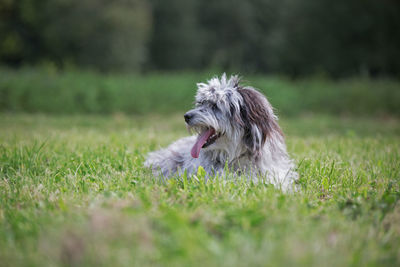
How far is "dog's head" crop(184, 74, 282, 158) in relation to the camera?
4438 millimetres

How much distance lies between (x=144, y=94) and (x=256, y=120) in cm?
1329

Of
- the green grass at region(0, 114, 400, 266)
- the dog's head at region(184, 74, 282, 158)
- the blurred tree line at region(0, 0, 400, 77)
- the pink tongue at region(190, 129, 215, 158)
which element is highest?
the blurred tree line at region(0, 0, 400, 77)

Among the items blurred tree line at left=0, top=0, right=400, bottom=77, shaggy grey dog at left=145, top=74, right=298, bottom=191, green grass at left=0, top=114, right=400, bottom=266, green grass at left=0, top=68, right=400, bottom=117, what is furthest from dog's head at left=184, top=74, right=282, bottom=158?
blurred tree line at left=0, top=0, right=400, bottom=77

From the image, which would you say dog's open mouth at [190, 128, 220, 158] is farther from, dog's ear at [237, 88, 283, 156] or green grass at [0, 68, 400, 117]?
green grass at [0, 68, 400, 117]

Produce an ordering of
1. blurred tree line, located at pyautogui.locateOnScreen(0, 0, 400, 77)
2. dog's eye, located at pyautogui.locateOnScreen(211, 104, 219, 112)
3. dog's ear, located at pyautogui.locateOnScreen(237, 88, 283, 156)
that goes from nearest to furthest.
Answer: dog's ear, located at pyautogui.locateOnScreen(237, 88, 283, 156), dog's eye, located at pyautogui.locateOnScreen(211, 104, 219, 112), blurred tree line, located at pyautogui.locateOnScreen(0, 0, 400, 77)

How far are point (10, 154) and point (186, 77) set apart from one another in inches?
589

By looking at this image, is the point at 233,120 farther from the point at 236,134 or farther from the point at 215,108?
the point at 215,108

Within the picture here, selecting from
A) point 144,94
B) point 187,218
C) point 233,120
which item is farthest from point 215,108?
point 144,94

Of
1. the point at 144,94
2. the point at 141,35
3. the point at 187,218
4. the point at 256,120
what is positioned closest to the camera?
the point at 187,218

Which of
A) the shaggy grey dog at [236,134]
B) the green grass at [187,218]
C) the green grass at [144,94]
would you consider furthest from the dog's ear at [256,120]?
the green grass at [144,94]

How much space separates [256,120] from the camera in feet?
14.6

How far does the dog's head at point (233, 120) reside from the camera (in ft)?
14.6

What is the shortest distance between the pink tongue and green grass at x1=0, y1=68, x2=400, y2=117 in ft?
37.2

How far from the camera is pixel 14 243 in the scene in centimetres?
249
